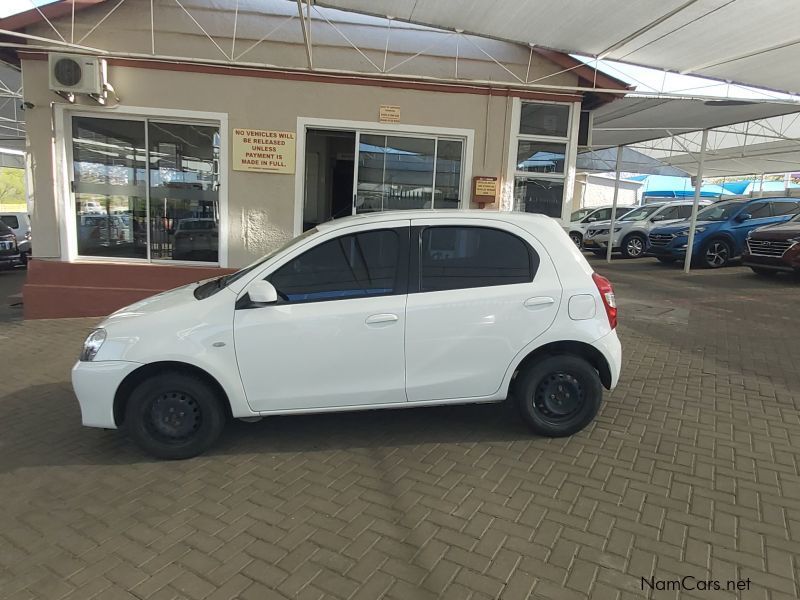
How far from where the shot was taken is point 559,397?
4.10 m

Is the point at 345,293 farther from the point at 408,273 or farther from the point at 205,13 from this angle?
the point at 205,13

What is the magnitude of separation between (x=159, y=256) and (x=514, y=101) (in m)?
6.08

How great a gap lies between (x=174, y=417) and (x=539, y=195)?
681 centimetres

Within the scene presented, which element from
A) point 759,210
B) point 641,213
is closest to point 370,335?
point 759,210

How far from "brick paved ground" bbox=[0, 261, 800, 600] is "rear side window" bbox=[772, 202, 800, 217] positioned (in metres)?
11.4

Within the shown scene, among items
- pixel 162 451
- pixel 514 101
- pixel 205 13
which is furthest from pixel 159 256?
pixel 514 101

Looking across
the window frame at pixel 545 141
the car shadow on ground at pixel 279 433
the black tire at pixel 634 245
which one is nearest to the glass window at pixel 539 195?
the window frame at pixel 545 141

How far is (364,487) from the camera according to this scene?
3.46 meters

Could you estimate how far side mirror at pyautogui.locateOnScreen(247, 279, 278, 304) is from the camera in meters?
3.56

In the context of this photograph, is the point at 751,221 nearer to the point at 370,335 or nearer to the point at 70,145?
the point at 370,335

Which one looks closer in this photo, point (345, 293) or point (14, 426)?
point (345, 293)

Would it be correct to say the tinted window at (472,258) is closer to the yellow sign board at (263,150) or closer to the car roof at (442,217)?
the car roof at (442,217)

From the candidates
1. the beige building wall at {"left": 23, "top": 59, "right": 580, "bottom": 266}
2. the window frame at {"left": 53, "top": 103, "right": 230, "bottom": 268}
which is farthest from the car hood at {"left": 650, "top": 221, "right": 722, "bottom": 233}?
the window frame at {"left": 53, "top": 103, "right": 230, "bottom": 268}

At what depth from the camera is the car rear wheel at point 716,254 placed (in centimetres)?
1388
